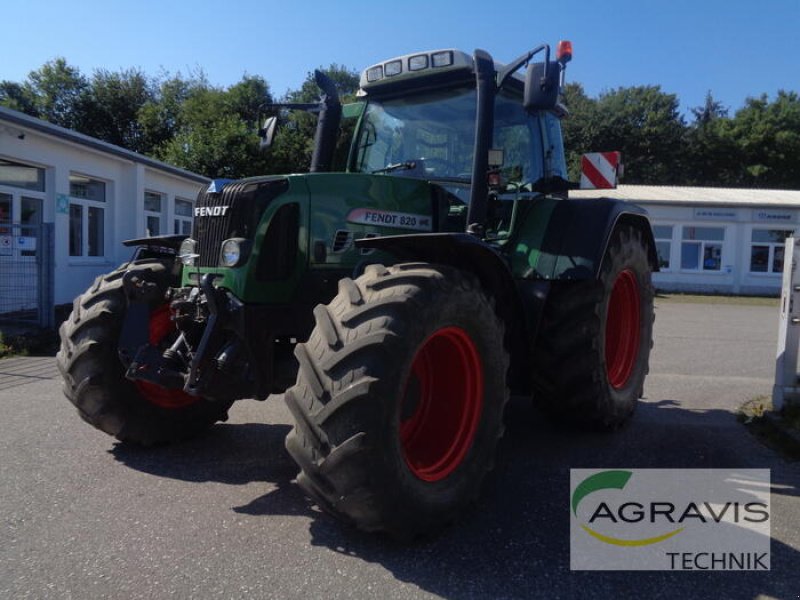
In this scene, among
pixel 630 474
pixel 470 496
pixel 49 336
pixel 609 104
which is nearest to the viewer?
pixel 470 496

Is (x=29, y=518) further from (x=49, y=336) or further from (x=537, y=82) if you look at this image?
(x=49, y=336)

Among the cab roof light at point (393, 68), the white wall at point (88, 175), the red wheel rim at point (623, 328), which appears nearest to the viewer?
the cab roof light at point (393, 68)

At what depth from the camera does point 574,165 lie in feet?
117

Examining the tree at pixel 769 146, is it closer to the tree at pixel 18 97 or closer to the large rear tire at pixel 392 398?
the tree at pixel 18 97

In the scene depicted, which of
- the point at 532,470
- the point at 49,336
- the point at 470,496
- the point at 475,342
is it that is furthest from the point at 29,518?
the point at 49,336

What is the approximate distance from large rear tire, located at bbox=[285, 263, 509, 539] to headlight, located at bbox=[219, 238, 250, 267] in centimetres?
77

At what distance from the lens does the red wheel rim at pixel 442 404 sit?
3348 mm

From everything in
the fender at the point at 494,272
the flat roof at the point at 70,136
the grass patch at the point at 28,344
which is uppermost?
the flat roof at the point at 70,136

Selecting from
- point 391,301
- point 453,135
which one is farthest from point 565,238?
point 391,301

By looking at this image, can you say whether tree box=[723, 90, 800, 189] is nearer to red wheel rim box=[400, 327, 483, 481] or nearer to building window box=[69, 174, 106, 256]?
building window box=[69, 174, 106, 256]

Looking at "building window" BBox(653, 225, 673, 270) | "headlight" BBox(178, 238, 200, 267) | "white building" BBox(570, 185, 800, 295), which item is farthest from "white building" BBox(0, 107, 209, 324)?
"building window" BBox(653, 225, 673, 270)

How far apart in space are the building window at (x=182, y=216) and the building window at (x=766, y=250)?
79.1ft

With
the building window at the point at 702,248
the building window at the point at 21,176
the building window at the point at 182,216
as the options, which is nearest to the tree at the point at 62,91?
the building window at the point at 182,216

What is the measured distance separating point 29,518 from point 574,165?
3533cm
